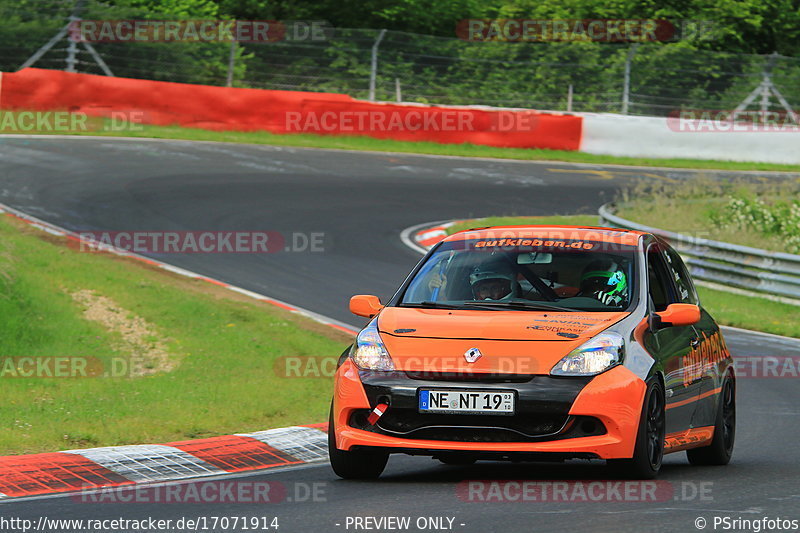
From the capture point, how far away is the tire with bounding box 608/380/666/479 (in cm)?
750

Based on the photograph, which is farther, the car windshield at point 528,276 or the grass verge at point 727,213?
the grass verge at point 727,213

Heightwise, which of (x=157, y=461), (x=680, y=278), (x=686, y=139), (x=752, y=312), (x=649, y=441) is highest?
(x=680, y=278)

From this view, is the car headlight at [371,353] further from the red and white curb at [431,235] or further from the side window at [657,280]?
the red and white curb at [431,235]

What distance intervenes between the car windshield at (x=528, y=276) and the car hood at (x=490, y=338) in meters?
0.38

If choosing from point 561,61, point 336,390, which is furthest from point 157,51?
point 336,390

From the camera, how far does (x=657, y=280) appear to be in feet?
29.1

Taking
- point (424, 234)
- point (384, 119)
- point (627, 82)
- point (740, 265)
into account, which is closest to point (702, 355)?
point (740, 265)

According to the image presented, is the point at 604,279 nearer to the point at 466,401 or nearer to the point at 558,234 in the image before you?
the point at 558,234

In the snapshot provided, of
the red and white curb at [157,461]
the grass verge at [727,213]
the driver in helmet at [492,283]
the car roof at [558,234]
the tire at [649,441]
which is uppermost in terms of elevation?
the car roof at [558,234]

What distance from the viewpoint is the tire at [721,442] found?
29.5 feet

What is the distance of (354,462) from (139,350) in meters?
5.76

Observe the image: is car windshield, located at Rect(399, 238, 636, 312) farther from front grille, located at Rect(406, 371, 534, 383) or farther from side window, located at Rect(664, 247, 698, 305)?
front grille, located at Rect(406, 371, 534, 383)

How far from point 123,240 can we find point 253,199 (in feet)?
14.2

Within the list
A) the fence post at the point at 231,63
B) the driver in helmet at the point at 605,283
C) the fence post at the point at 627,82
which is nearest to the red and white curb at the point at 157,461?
the driver in helmet at the point at 605,283
